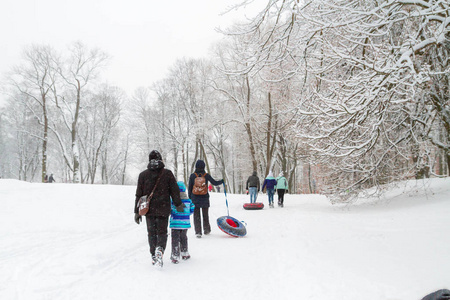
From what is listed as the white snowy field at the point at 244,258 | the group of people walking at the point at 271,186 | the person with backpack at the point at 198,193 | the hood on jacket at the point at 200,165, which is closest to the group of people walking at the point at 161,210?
the white snowy field at the point at 244,258

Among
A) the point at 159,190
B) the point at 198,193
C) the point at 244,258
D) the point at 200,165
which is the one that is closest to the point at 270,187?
the point at 198,193

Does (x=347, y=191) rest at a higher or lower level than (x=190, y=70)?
lower

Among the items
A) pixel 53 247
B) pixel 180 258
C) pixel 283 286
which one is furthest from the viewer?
pixel 53 247

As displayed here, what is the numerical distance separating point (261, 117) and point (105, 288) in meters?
23.0

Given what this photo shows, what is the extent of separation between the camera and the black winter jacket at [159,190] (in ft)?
17.3

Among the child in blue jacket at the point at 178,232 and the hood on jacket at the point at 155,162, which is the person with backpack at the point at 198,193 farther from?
the hood on jacket at the point at 155,162

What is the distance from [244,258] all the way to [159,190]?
2.09 metres

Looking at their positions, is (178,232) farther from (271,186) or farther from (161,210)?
(271,186)

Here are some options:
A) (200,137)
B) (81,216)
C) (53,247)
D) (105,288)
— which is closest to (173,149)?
(200,137)

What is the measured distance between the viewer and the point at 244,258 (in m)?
5.76

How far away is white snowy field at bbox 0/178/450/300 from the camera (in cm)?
405

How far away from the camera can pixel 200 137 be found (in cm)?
2795

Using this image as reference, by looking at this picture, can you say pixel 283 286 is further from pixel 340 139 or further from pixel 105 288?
pixel 340 139

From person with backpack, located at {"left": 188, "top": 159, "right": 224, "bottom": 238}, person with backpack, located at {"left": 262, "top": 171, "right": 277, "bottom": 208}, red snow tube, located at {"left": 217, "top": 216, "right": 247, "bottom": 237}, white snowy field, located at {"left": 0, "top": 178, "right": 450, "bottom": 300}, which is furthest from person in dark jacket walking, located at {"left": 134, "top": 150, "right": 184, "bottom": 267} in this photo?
person with backpack, located at {"left": 262, "top": 171, "right": 277, "bottom": 208}
